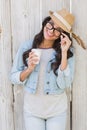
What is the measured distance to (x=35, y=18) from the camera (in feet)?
9.18

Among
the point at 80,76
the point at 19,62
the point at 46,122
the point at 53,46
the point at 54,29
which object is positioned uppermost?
the point at 54,29

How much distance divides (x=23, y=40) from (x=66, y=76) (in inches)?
16.9

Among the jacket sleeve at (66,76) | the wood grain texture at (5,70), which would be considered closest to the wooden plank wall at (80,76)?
the jacket sleeve at (66,76)

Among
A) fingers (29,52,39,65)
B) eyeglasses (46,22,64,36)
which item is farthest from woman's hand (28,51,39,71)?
eyeglasses (46,22,64,36)

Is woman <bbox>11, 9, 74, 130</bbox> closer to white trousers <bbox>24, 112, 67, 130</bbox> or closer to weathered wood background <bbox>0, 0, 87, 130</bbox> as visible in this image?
white trousers <bbox>24, 112, 67, 130</bbox>

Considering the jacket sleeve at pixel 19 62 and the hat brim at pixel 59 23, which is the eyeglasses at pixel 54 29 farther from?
the jacket sleeve at pixel 19 62

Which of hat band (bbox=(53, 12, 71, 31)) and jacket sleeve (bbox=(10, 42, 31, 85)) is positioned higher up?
hat band (bbox=(53, 12, 71, 31))

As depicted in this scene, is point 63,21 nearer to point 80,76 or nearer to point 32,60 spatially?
point 32,60

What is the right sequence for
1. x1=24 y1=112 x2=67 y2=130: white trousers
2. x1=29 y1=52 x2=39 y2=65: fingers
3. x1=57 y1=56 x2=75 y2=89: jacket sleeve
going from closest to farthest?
1. x1=29 y1=52 x2=39 y2=65: fingers
2. x1=57 y1=56 x2=75 y2=89: jacket sleeve
3. x1=24 y1=112 x2=67 y2=130: white trousers

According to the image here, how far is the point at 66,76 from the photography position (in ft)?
8.63

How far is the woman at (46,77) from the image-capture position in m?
2.63

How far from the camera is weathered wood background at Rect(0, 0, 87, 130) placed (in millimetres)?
2775

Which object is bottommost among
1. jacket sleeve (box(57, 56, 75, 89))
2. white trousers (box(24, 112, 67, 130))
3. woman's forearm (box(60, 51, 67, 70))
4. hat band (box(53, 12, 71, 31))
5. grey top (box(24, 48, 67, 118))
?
white trousers (box(24, 112, 67, 130))

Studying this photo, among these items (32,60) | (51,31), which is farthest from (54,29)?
(32,60)
